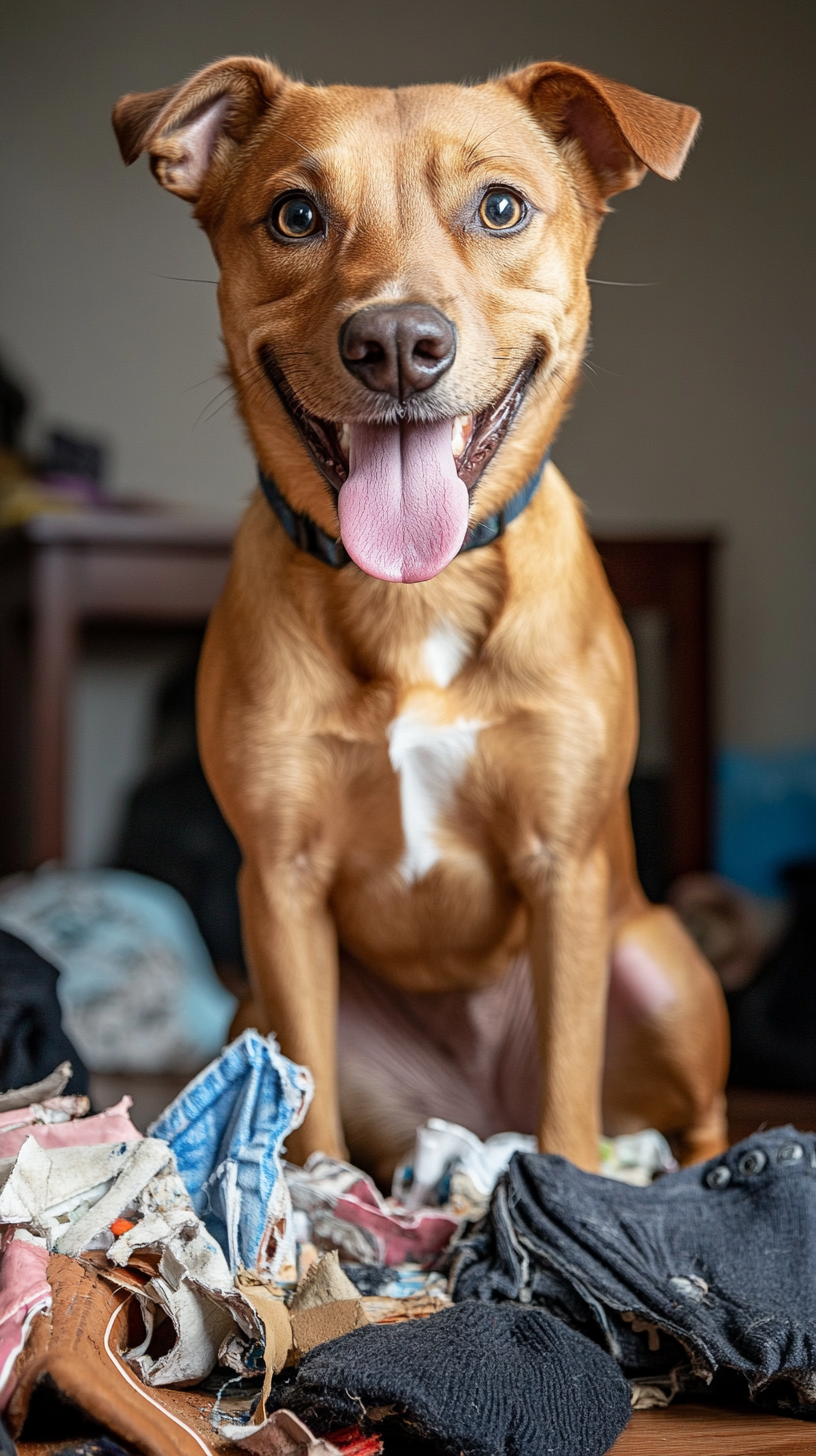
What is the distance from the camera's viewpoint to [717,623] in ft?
12.9

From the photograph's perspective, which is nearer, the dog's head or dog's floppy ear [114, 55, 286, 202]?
the dog's head

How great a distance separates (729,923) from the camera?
9.67 feet

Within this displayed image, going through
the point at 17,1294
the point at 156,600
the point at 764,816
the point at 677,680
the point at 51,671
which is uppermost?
the point at 17,1294

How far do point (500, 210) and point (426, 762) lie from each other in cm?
51

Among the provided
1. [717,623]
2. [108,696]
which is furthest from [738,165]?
[108,696]

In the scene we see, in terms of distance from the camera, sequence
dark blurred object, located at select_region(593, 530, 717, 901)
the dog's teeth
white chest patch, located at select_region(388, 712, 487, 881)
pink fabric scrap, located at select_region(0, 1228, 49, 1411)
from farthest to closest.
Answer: dark blurred object, located at select_region(593, 530, 717, 901) → white chest patch, located at select_region(388, 712, 487, 881) → the dog's teeth → pink fabric scrap, located at select_region(0, 1228, 49, 1411)

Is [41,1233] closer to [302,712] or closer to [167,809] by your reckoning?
[302,712]

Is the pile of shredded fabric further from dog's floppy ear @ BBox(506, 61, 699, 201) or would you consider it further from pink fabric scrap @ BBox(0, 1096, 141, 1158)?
dog's floppy ear @ BBox(506, 61, 699, 201)

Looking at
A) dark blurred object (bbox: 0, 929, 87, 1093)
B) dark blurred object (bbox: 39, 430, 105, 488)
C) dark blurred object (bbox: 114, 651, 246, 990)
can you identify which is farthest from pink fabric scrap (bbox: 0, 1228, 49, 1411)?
dark blurred object (bbox: 39, 430, 105, 488)

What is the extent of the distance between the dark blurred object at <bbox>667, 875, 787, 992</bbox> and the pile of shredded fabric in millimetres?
1614

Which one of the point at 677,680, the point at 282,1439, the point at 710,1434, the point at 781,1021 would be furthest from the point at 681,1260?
the point at 677,680

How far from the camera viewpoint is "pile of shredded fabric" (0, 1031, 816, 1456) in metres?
0.85

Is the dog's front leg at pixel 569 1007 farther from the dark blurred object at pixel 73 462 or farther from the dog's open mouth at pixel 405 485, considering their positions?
the dark blurred object at pixel 73 462

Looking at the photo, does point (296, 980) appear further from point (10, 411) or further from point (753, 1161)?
point (10, 411)
